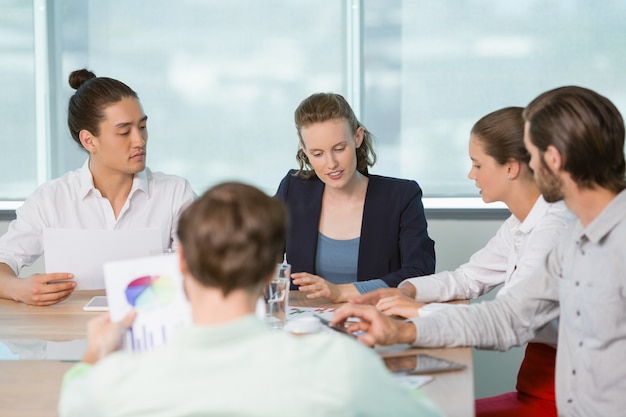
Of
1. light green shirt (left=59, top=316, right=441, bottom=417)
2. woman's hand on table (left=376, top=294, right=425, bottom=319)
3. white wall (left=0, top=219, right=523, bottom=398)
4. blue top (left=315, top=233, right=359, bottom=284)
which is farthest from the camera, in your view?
white wall (left=0, top=219, right=523, bottom=398)

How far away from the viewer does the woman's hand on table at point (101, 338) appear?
1.43 meters

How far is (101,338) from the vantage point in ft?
4.75

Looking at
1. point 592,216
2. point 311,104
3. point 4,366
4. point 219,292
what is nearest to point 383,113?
point 311,104

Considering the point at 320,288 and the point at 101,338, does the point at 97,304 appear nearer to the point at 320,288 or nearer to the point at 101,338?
the point at 320,288

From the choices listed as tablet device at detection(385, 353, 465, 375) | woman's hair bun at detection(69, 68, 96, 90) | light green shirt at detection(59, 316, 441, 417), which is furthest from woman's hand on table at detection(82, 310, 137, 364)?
woman's hair bun at detection(69, 68, 96, 90)

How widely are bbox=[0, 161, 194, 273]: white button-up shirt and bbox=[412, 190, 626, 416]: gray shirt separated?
1.20 meters

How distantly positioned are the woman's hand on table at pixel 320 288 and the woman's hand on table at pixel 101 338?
0.82 meters

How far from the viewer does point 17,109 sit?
4422 mm

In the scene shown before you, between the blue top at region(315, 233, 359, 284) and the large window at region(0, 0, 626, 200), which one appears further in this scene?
the large window at region(0, 0, 626, 200)

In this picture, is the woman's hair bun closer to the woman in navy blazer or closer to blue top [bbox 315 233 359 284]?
the woman in navy blazer

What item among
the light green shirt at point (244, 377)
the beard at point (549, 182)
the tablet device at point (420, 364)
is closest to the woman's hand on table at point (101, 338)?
the light green shirt at point (244, 377)

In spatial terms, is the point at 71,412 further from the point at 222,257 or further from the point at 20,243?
the point at 20,243

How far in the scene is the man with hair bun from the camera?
2717mm

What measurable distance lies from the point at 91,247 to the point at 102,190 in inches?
20.3
